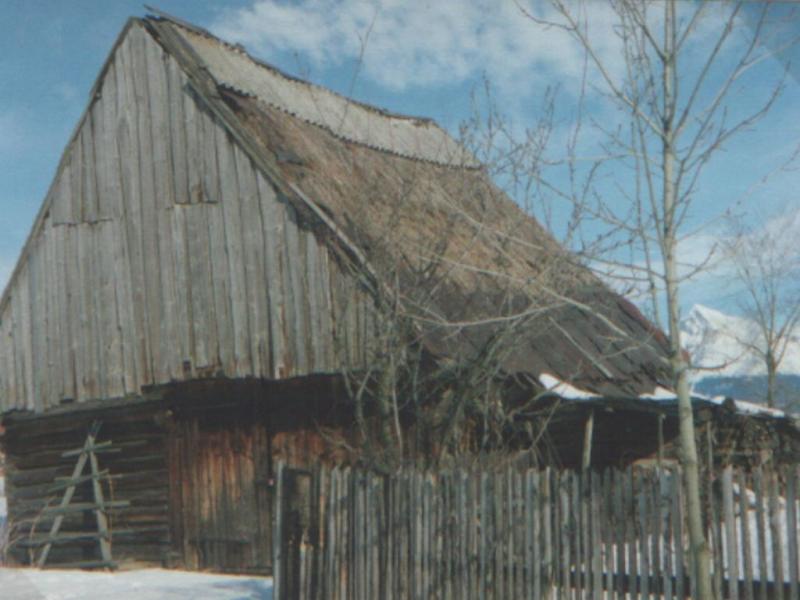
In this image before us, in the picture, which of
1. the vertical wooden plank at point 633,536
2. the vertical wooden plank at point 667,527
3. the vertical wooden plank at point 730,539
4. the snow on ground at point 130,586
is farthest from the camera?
the snow on ground at point 130,586

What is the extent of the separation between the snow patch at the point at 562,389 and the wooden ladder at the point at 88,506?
6193mm

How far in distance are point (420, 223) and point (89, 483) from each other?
6.17 m

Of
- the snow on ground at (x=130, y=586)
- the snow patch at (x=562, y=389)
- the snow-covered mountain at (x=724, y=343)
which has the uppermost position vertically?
the snow-covered mountain at (x=724, y=343)

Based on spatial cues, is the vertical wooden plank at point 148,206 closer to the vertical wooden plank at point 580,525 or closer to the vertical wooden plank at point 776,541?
the vertical wooden plank at point 580,525

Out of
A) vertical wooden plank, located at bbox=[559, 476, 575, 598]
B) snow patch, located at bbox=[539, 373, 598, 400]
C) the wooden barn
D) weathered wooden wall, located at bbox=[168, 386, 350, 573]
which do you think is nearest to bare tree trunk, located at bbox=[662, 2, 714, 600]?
vertical wooden plank, located at bbox=[559, 476, 575, 598]

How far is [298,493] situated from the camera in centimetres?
1018

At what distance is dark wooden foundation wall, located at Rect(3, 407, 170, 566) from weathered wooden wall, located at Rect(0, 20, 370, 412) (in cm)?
51

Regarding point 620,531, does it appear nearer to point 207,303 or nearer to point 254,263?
point 254,263

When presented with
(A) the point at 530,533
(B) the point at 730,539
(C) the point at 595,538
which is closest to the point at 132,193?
(A) the point at 530,533

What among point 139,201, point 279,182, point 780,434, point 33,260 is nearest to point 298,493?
point 279,182

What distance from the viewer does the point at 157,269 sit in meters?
15.2

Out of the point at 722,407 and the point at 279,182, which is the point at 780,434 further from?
the point at 279,182

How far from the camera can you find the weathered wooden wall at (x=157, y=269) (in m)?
14.0

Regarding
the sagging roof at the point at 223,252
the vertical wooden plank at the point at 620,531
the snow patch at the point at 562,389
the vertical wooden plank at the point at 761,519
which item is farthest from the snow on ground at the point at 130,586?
the vertical wooden plank at the point at 761,519
